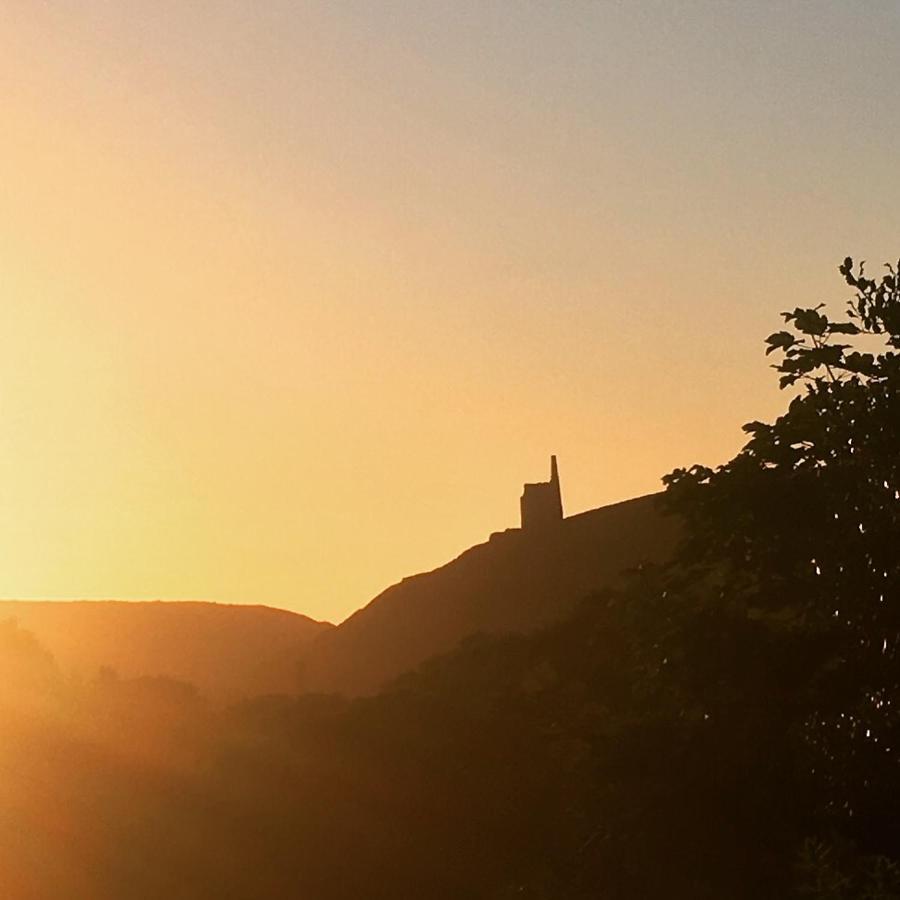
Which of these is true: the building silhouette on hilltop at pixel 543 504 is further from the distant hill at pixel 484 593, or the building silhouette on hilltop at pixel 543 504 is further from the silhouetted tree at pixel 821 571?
the silhouetted tree at pixel 821 571

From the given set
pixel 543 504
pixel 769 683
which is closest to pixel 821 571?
pixel 769 683

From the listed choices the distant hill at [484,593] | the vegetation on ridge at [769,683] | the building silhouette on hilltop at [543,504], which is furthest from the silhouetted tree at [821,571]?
the building silhouette on hilltop at [543,504]

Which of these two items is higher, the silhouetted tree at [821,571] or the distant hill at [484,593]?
the distant hill at [484,593]

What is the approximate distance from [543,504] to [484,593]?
10.2 metres

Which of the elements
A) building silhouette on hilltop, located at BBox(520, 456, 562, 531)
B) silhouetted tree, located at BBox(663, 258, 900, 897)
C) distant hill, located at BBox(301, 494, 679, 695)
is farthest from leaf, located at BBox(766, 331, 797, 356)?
building silhouette on hilltop, located at BBox(520, 456, 562, 531)

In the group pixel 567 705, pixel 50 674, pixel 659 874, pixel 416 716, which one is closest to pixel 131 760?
pixel 416 716

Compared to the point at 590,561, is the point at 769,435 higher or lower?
lower

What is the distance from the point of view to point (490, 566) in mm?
157500

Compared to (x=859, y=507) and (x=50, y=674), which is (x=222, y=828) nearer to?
(x=859, y=507)

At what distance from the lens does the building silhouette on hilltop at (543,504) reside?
15275cm

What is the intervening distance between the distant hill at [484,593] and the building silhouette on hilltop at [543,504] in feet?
2.78

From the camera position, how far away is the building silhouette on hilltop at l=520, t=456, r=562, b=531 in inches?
6014

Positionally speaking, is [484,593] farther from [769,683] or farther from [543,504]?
[769,683]

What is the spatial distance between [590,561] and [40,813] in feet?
299
